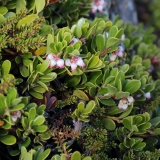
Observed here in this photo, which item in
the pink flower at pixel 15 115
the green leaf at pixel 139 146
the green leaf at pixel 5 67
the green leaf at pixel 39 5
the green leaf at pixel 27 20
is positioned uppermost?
the green leaf at pixel 39 5

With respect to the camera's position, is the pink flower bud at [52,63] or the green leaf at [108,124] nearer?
the pink flower bud at [52,63]

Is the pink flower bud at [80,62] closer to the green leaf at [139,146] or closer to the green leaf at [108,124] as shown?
the green leaf at [108,124]

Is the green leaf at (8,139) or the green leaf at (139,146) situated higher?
the green leaf at (8,139)

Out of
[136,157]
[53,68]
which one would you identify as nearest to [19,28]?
[53,68]

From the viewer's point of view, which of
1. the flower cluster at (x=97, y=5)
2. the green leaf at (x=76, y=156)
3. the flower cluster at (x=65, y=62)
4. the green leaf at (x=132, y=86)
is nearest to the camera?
the green leaf at (x=76, y=156)

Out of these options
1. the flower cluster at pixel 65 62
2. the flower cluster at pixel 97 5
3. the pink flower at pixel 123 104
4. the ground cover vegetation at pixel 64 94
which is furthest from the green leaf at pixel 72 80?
the flower cluster at pixel 97 5

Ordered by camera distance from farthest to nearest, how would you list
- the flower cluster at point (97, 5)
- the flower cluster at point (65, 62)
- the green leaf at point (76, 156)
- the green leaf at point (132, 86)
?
the flower cluster at point (97, 5)
the green leaf at point (132, 86)
the flower cluster at point (65, 62)
the green leaf at point (76, 156)

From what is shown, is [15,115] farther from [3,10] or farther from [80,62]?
[3,10]
